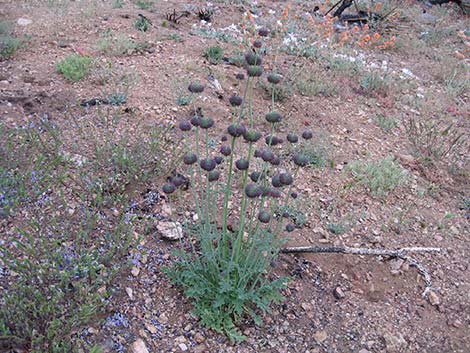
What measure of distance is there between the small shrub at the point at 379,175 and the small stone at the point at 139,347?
2.34 m

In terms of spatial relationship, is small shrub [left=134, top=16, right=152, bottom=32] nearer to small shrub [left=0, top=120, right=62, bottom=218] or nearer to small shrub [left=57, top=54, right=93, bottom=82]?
small shrub [left=57, top=54, right=93, bottom=82]

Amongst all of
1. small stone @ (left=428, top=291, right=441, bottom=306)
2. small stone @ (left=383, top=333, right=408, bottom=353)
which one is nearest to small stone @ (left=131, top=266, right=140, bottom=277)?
small stone @ (left=383, top=333, right=408, bottom=353)

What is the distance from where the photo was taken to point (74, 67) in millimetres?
4516

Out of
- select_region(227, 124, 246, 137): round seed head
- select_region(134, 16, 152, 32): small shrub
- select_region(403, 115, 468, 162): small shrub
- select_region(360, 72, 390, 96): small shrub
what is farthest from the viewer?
select_region(134, 16, 152, 32): small shrub

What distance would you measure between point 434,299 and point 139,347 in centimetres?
196

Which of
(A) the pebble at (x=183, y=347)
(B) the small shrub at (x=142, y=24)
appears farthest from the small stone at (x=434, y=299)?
(B) the small shrub at (x=142, y=24)

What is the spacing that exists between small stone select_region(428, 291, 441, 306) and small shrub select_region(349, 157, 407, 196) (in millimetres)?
1016

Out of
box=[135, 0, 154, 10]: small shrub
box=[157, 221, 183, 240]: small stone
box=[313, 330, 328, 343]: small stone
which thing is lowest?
box=[135, 0, 154, 10]: small shrub

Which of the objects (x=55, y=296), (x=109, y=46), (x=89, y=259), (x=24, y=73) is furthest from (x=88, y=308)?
Answer: (x=109, y=46)

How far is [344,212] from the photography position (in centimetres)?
369

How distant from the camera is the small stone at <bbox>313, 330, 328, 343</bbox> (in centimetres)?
271

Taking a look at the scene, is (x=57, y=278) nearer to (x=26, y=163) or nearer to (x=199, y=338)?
(x=199, y=338)

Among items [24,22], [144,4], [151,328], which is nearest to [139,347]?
[151,328]

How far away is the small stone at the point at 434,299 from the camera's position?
3086mm
